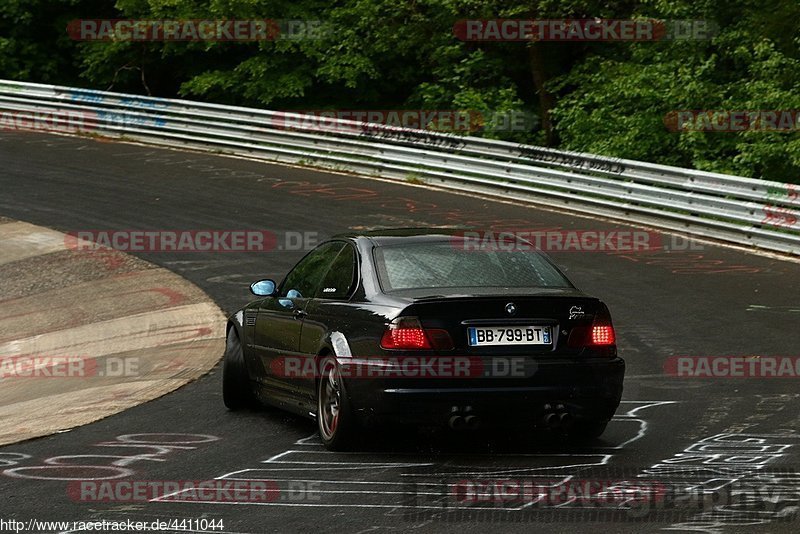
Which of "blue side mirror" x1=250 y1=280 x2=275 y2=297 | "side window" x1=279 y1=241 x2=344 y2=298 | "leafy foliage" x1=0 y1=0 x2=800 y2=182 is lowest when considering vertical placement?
"blue side mirror" x1=250 y1=280 x2=275 y2=297

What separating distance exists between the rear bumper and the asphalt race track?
283mm

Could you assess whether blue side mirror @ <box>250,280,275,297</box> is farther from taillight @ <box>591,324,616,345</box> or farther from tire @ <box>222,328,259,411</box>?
taillight @ <box>591,324,616,345</box>

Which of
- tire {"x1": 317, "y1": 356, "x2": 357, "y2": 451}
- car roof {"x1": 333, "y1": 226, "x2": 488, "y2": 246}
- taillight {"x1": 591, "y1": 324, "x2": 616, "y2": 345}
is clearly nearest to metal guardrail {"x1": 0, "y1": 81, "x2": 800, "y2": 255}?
car roof {"x1": 333, "y1": 226, "x2": 488, "y2": 246}

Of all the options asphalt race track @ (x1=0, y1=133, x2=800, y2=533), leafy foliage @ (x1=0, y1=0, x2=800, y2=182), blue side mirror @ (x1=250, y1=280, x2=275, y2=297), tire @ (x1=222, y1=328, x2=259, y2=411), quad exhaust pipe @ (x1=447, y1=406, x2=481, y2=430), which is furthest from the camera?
leafy foliage @ (x1=0, y1=0, x2=800, y2=182)

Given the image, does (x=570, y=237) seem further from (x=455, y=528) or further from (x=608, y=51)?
(x=455, y=528)

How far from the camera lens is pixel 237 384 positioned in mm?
10141

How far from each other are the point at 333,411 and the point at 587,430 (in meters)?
1.66

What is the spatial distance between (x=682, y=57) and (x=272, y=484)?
21.0 metres

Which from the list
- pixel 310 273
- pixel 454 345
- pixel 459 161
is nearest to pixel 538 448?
pixel 454 345

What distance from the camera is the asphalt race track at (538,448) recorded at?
6.55 metres

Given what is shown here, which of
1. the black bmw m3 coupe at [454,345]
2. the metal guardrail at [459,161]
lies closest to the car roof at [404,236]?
the black bmw m3 coupe at [454,345]

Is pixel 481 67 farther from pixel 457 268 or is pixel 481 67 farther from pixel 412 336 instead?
pixel 412 336

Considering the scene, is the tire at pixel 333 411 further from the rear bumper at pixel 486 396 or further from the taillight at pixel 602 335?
the taillight at pixel 602 335

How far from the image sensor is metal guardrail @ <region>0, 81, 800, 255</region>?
19.3 m
